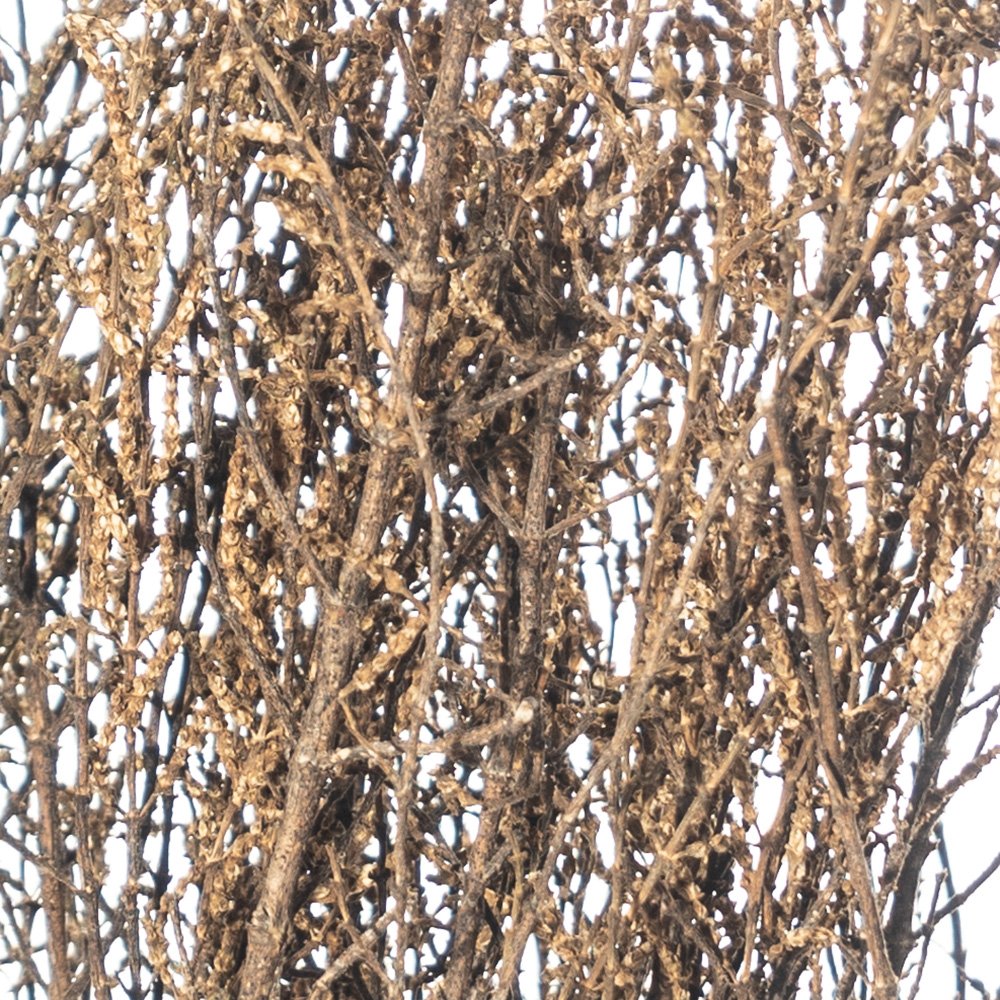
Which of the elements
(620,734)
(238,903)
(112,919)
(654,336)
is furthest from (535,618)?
(112,919)

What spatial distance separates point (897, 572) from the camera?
1.35 meters

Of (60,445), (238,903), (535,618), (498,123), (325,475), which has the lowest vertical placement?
(238,903)

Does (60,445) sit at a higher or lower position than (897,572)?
higher

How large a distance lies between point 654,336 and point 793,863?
430 mm

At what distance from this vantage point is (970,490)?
1.33m

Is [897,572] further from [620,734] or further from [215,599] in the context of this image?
[215,599]

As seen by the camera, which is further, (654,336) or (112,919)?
(112,919)

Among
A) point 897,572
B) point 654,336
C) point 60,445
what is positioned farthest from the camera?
point 60,445

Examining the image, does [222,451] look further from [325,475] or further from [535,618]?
[535,618]

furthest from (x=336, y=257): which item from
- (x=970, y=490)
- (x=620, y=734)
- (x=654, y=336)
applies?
(x=970, y=490)

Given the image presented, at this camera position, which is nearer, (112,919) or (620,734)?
(620,734)

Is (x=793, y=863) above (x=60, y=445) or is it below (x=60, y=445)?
below

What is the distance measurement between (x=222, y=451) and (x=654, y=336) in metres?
0.38

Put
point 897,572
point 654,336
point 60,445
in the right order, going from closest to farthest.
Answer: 1. point 654,336
2. point 897,572
3. point 60,445
